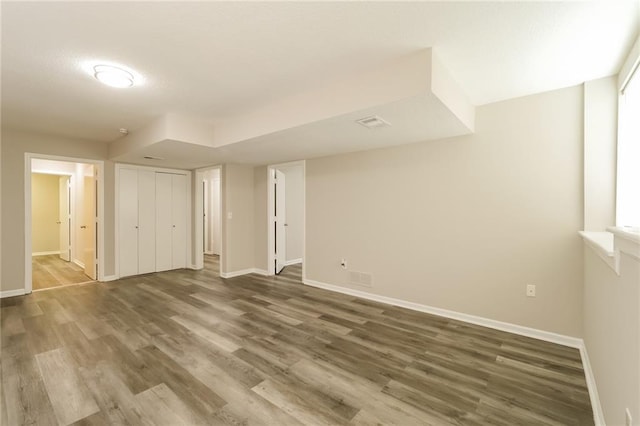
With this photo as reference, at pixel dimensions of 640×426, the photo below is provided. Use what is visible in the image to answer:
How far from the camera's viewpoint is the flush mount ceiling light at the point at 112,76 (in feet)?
7.47

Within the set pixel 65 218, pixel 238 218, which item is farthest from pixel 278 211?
pixel 65 218

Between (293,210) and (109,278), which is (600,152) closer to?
(293,210)

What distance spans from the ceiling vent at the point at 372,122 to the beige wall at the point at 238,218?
3373 millimetres

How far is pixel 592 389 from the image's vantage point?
6.23 ft

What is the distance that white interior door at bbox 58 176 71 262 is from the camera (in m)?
6.71

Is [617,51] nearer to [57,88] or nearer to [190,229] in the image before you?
[57,88]

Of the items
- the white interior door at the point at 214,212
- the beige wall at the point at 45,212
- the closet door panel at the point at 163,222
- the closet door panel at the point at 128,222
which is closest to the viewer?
the closet door panel at the point at 128,222

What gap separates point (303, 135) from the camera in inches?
126

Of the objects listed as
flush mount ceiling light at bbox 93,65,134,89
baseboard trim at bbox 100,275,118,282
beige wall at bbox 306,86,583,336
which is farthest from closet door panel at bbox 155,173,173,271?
beige wall at bbox 306,86,583,336

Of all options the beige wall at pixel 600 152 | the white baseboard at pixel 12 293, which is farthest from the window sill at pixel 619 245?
the white baseboard at pixel 12 293

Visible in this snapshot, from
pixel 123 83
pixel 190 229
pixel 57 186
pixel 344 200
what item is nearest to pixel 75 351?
pixel 123 83

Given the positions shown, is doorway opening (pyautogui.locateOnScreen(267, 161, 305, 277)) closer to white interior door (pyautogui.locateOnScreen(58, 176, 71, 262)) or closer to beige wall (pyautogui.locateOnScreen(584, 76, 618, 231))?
beige wall (pyautogui.locateOnScreen(584, 76, 618, 231))

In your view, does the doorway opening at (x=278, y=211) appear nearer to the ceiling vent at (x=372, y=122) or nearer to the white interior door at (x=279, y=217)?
the white interior door at (x=279, y=217)

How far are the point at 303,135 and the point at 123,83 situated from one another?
177 cm
